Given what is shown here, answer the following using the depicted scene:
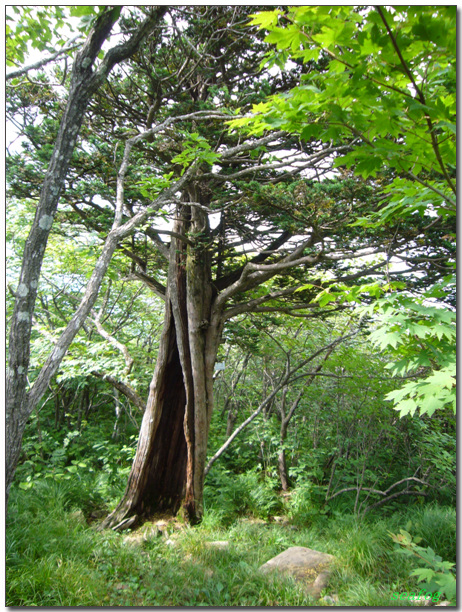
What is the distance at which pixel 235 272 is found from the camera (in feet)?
12.3

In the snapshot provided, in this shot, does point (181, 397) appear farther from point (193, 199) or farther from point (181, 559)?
point (193, 199)

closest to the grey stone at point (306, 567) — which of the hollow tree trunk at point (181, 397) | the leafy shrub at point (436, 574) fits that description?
the leafy shrub at point (436, 574)

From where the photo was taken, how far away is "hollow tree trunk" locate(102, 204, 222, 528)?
10.6 feet

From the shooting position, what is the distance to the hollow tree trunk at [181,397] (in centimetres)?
324

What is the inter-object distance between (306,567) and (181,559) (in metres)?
0.82

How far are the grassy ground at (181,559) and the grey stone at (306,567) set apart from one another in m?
0.07

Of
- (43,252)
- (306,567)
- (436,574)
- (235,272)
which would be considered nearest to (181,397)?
(235,272)

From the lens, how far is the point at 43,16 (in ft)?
6.24

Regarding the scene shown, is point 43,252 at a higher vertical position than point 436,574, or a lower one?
higher

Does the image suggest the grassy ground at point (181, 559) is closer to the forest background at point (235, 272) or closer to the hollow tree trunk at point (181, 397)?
the forest background at point (235, 272)

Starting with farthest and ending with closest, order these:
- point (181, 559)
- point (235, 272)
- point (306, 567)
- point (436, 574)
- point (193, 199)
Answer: point (235, 272), point (193, 199), point (181, 559), point (306, 567), point (436, 574)

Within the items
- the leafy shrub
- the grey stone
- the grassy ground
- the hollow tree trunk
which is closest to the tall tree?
the hollow tree trunk

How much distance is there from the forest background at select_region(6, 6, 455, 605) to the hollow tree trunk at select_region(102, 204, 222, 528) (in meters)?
0.02

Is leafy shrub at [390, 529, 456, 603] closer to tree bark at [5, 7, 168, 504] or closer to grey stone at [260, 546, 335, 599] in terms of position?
grey stone at [260, 546, 335, 599]
